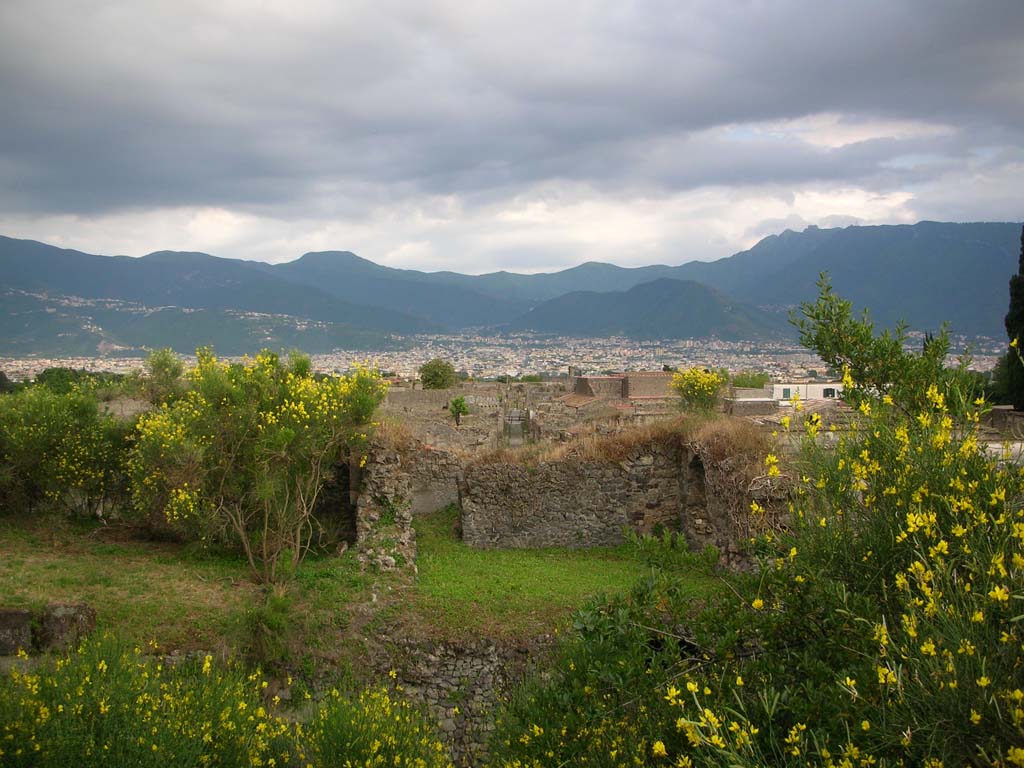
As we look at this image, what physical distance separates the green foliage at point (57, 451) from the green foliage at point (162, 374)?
7.10 ft

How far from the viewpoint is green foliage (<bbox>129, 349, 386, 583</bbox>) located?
555 inches

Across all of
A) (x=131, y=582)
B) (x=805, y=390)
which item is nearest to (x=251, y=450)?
(x=131, y=582)

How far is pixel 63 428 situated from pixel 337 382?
6.92m

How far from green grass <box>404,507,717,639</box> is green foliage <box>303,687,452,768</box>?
3.27 m

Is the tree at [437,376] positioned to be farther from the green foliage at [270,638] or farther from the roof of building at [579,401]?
the green foliage at [270,638]

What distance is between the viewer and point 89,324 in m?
155

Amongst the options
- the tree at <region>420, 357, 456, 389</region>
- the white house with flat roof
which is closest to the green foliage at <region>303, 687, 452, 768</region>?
the white house with flat roof

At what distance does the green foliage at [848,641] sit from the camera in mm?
3752

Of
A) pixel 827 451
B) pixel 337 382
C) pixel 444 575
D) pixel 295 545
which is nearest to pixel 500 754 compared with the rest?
pixel 827 451

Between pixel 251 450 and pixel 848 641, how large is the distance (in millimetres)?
12081

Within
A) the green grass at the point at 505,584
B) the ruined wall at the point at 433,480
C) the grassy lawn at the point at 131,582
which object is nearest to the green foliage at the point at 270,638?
the grassy lawn at the point at 131,582

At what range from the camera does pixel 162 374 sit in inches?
804

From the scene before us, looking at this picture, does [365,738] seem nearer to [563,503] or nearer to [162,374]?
[563,503]

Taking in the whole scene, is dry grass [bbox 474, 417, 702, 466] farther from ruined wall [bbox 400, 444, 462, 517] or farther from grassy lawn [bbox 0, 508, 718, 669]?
grassy lawn [bbox 0, 508, 718, 669]
